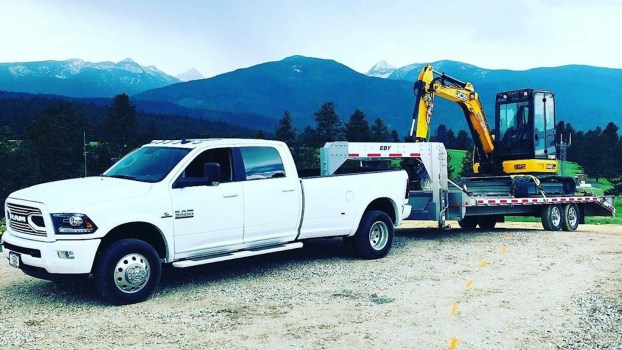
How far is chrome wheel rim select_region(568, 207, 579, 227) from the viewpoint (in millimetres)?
17031

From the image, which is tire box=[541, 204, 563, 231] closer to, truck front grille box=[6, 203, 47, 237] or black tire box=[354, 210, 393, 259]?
black tire box=[354, 210, 393, 259]

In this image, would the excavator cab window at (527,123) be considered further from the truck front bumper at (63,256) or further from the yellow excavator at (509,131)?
the truck front bumper at (63,256)

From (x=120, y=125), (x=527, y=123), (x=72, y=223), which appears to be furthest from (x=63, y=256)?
(x=120, y=125)

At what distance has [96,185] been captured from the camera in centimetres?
795

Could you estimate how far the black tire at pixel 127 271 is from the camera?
7375 millimetres

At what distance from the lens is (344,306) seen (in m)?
7.62

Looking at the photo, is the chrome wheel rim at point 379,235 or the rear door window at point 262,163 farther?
the chrome wheel rim at point 379,235

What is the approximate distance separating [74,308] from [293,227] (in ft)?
11.3

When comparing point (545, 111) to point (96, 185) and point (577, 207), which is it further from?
point (96, 185)

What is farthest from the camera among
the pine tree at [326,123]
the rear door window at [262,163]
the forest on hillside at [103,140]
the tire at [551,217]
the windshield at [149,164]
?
the pine tree at [326,123]

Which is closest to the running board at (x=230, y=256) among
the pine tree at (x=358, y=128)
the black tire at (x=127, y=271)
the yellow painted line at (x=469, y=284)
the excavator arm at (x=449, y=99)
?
the black tire at (x=127, y=271)

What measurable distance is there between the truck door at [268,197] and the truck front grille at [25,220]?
2.78m

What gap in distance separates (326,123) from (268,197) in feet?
284

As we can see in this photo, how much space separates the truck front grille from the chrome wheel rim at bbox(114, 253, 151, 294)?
1014 millimetres
